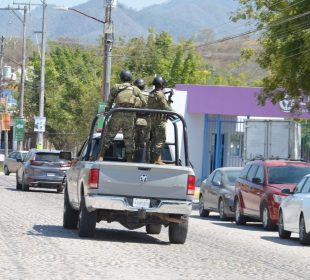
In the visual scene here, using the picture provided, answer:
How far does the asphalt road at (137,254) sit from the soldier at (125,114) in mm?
1768

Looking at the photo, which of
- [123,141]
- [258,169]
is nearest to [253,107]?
[258,169]

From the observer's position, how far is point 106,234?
2025cm

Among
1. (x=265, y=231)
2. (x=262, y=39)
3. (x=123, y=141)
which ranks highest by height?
(x=262, y=39)

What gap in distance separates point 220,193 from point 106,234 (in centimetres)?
1000

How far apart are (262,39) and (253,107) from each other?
1182 centimetres

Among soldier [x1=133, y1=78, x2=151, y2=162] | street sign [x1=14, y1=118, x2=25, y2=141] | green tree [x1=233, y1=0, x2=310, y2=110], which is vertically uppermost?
green tree [x1=233, y1=0, x2=310, y2=110]

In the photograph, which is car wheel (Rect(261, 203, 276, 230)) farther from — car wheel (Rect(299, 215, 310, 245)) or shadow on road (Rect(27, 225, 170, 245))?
shadow on road (Rect(27, 225, 170, 245))

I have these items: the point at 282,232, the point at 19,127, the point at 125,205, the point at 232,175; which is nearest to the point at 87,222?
the point at 125,205

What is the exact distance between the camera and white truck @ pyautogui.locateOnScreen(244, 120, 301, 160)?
4197 cm

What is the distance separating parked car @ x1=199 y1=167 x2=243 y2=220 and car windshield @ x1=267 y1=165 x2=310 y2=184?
7.93 ft

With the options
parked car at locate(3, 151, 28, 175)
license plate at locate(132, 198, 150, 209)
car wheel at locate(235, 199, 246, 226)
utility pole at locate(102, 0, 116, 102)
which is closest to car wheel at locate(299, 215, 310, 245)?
license plate at locate(132, 198, 150, 209)

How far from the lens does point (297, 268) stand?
16.1 m

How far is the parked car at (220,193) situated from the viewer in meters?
29.2

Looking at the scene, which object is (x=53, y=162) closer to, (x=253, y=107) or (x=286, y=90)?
(x=286, y=90)
